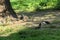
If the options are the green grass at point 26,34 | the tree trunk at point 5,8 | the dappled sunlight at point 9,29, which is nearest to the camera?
the green grass at point 26,34

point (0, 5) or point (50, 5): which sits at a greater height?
point (0, 5)

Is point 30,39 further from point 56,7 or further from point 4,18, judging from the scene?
point 56,7

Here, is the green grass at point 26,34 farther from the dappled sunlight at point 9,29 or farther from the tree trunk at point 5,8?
the tree trunk at point 5,8

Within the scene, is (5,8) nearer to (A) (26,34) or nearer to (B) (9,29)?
(B) (9,29)

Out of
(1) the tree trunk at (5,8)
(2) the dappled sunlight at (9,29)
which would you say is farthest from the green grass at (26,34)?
(1) the tree trunk at (5,8)

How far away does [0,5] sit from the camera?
937 centimetres

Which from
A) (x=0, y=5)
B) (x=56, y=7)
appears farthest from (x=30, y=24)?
(x=56, y=7)

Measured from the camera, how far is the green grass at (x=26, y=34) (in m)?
6.76

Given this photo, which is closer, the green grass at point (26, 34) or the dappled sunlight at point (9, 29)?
the green grass at point (26, 34)

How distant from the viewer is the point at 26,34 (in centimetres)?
724

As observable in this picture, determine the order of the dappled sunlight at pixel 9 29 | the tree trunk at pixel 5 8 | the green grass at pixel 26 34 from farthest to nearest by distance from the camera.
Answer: the tree trunk at pixel 5 8 → the dappled sunlight at pixel 9 29 → the green grass at pixel 26 34

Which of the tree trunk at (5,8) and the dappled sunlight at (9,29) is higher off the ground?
the tree trunk at (5,8)

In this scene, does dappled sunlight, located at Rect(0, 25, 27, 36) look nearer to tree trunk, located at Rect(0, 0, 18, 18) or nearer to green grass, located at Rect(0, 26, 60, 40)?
green grass, located at Rect(0, 26, 60, 40)

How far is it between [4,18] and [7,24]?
22.8 inches
